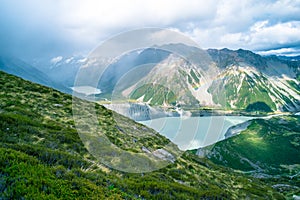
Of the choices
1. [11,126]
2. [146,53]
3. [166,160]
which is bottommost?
[166,160]

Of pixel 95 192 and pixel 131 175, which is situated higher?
pixel 95 192

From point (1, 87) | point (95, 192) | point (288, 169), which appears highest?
point (1, 87)

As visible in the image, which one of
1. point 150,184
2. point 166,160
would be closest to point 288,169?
point 166,160

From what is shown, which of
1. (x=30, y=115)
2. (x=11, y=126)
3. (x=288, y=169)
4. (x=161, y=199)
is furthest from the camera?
(x=288, y=169)

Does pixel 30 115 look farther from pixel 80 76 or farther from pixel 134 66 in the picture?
pixel 134 66

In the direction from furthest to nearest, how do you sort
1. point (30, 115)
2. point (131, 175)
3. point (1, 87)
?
1. point (1, 87)
2. point (30, 115)
3. point (131, 175)

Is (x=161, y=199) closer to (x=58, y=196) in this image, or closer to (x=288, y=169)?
(x=58, y=196)

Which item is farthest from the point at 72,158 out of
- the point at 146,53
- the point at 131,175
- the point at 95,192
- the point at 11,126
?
the point at 146,53

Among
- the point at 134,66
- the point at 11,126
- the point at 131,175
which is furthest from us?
the point at 134,66

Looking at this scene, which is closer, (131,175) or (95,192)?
(95,192)

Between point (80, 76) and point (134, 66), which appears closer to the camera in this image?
point (80, 76)
